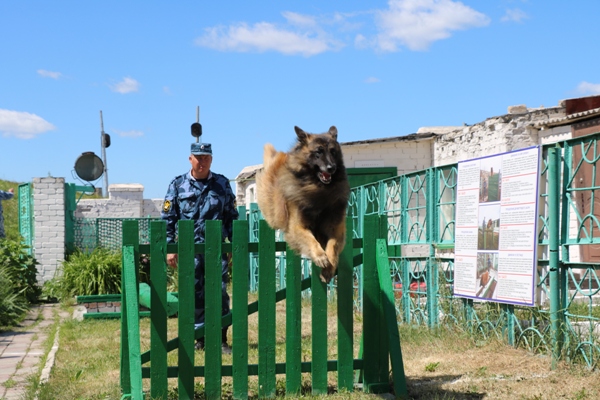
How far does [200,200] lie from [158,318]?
2.22 m

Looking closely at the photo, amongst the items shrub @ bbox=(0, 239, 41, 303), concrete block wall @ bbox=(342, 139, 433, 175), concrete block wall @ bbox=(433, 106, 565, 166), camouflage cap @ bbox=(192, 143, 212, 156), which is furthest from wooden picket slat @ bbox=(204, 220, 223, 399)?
concrete block wall @ bbox=(342, 139, 433, 175)

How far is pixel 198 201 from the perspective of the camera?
6957 millimetres

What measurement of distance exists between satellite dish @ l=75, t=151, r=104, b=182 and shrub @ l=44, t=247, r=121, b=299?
13.4 feet

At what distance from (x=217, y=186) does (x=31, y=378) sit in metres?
2.50

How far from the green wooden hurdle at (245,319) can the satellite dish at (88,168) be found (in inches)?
535

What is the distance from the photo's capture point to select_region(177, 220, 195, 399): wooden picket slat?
16.3 feet

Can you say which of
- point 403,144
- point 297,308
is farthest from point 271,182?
point 403,144

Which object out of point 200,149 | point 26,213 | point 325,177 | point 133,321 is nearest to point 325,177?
point 325,177

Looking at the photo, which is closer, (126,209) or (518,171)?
(518,171)

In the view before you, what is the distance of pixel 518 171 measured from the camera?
20.5 feet

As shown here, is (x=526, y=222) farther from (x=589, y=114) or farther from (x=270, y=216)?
(x=589, y=114)

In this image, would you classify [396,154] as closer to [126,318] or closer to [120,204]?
[120,204]

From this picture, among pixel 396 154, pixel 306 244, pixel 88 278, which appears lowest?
pixel 88 278

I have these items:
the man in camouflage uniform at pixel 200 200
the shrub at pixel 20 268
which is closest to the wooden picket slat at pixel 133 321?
the man in camouflage uniform at pixel 200 200
